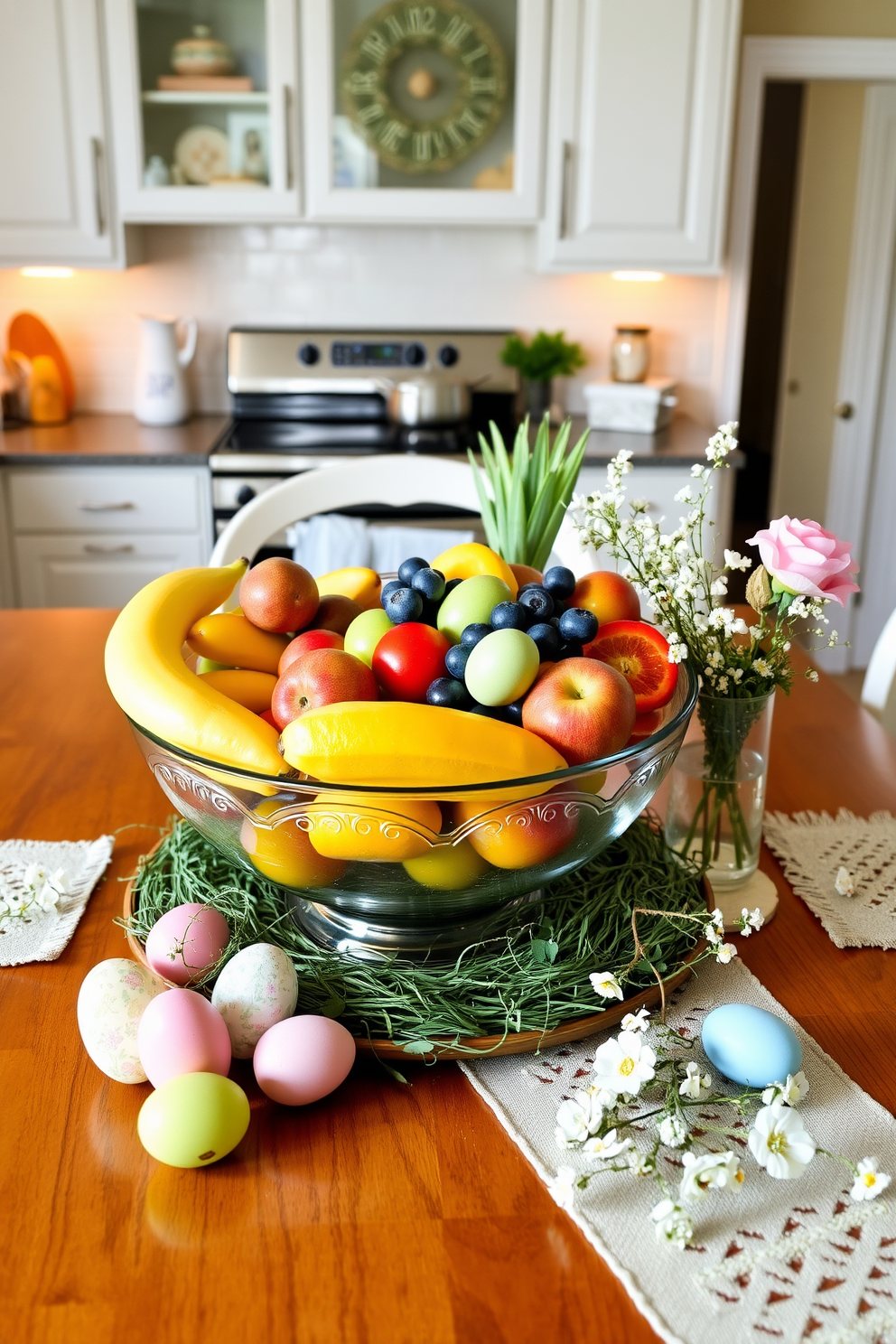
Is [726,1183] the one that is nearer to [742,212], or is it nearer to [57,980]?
[57,980]

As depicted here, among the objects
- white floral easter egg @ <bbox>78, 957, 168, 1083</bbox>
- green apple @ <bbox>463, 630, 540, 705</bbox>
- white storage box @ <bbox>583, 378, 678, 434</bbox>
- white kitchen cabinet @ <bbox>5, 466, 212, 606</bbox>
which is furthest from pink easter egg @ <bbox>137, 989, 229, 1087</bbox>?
white storage box @ <bbox>583, 378, 678, 434</bbox>

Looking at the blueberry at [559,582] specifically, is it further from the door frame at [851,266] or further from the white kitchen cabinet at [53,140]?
the door frame at [851,266]

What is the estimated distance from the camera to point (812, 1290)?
548mm

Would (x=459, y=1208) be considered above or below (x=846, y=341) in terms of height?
below

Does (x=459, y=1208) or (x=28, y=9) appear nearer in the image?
(x=459, y=1208)

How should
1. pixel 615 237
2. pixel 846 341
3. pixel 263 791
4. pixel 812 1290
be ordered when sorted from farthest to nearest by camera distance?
1. pixel 846 341
2. pixel 615 237
3. pixel 263 791
4. pixel 812 1290

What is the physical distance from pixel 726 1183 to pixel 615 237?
2.76m

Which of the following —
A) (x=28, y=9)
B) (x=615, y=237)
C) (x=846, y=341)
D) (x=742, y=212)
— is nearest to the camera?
(x=28, y=9)

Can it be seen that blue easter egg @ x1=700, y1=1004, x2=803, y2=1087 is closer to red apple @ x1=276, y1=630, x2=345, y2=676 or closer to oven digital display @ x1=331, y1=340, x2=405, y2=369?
red apple @ x1=276, y1=630, x2=345, y2=676

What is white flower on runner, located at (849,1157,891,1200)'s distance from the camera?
1.94ft

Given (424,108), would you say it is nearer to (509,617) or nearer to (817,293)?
(817,293)

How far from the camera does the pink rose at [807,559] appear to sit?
0.76 metres

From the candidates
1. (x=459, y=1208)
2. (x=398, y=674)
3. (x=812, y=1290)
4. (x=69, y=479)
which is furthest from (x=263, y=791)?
(x=69, y=479)

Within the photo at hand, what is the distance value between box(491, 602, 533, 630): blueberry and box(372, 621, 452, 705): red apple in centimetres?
4
